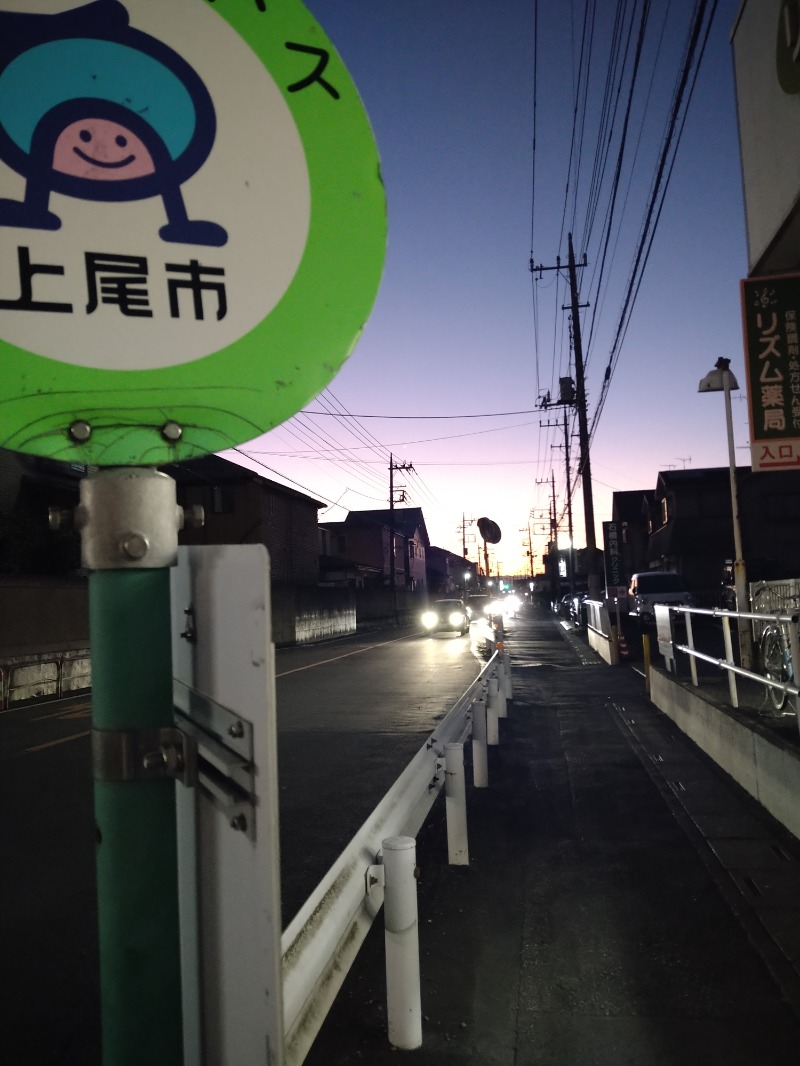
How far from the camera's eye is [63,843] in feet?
17.5

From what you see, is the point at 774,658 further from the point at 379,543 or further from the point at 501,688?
the point at 379,543

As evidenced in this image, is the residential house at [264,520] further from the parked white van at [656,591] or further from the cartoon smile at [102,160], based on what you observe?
the cartoon smile at [102,160]

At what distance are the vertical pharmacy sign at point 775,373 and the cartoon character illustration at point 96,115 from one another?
8.73 m

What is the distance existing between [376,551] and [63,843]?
202 feet

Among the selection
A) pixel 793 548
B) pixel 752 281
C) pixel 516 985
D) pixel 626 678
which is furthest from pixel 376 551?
pixel 516 985

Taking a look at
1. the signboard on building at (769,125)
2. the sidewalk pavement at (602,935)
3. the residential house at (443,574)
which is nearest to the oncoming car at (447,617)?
the signboard on building at (769,125)

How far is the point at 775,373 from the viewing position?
28.8 ft

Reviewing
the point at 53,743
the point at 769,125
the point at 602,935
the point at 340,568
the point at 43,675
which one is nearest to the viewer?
the point at 602,935

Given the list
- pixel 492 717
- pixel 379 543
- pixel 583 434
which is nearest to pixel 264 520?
pixel 583 434

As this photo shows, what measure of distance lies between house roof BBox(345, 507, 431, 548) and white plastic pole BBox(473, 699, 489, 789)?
188 feet

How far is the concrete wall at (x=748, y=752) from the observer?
4.92 meters

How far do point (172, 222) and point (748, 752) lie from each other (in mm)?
6070

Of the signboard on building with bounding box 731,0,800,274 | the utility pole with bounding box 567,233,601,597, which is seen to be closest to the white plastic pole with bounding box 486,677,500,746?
the signboard on building with bounding box 731,0,800,274

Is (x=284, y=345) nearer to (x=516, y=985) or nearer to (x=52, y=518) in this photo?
(x=52, y=518)
